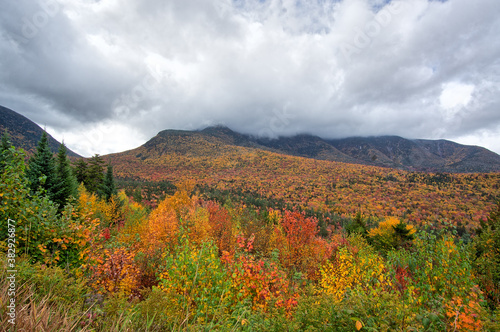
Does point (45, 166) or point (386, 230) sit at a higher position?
point (45, 166)

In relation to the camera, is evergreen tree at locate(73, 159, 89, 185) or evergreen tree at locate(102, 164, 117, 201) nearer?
evergreen tree at locate(102, 164, 117, 201)

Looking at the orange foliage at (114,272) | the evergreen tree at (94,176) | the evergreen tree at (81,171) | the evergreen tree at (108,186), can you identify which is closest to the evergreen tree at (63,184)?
the evergreen tree at (108,186)

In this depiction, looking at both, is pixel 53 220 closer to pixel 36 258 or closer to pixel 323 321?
pixel 36 258

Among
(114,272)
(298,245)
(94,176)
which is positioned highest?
(94,176)

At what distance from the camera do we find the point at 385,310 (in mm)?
2865

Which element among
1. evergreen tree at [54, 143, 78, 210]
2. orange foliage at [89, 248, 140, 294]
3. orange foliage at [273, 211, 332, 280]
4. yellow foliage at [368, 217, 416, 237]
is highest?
evergreen tree at [54, 143, 78, 210]

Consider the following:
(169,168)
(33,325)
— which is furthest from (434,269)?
(169,168)

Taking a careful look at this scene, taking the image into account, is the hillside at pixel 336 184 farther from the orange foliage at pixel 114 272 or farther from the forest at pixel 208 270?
the orange foliage at pixel 114 272

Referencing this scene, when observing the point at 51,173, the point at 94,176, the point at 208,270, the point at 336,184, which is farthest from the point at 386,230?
the point at 336,184

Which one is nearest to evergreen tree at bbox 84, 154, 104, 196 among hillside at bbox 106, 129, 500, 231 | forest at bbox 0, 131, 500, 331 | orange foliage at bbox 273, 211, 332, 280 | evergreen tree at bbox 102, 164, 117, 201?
forest at bbox 0, 131, 500, 331

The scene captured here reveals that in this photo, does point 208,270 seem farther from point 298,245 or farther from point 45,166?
point 45,166

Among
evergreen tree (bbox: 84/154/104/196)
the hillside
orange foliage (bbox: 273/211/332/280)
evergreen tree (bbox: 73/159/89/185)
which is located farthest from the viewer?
the hillside

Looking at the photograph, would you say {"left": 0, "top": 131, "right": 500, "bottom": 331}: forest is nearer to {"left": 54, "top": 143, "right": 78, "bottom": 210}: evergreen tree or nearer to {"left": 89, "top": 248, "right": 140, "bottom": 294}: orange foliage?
{"left": 89, "top": 248, "right": 140, "bottom": 294}: orange foliage

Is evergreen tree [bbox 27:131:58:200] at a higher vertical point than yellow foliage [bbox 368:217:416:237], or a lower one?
higher
